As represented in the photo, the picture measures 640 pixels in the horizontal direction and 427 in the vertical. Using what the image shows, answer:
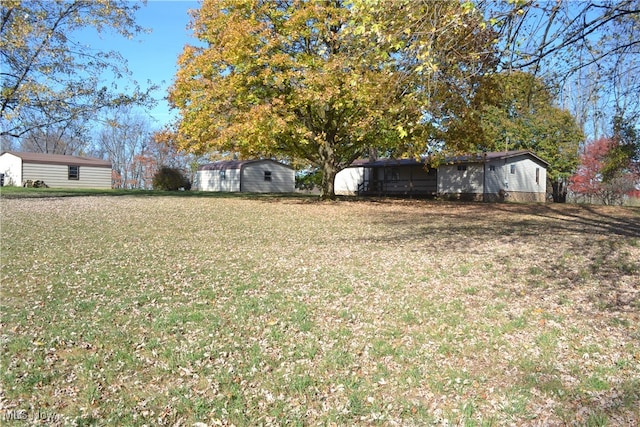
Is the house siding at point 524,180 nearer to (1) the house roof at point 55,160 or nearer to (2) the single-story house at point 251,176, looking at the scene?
(2) the single-story house at point 251,176

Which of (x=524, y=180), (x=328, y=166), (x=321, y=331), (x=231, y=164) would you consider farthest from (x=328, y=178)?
(x=231, y=164)

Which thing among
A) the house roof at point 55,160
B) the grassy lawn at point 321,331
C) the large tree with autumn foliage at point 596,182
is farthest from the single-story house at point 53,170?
the large tree with autumn foliage at point 596,182

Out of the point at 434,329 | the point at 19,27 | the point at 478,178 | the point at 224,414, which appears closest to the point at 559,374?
the point at 434,329

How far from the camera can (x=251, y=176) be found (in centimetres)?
3766

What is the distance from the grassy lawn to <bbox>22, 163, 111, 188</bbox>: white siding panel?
27.9 m

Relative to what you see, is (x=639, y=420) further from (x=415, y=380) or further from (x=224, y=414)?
(x=224, y=414)

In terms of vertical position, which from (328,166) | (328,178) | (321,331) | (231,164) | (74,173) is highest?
(231,164)

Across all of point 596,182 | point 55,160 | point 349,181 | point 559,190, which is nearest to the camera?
point 596,182

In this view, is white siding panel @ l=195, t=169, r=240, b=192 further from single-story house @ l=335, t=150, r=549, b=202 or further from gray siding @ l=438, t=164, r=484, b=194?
gray siding @ l=438, t=164, r=484, b=194

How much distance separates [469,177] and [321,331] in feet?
86.2

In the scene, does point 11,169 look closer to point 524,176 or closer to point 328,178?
point 328,178

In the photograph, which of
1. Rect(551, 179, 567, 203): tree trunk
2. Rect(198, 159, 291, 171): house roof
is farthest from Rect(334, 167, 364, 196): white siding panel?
Rect(551, 179, 567, 203): tree trunk

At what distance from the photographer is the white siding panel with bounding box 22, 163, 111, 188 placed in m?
33.8

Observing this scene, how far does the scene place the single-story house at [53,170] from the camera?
33.7 metres
